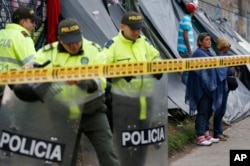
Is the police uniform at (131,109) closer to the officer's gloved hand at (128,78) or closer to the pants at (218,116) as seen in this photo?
the officer's gloved hand at (128,78)

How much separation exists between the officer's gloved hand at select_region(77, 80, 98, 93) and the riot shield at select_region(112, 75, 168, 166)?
0.53 m

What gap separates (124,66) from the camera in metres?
4.27

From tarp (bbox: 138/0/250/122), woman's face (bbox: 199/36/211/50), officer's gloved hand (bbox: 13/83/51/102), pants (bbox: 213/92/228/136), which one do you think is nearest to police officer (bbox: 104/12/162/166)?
officer's gloved hand (bbox: 13/83/51/102)

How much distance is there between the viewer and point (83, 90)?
12.7 ft

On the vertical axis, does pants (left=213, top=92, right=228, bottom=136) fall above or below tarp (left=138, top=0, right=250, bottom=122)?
below

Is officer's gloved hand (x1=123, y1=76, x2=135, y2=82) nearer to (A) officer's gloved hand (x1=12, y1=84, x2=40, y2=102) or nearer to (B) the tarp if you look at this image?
(A) officer's gloved hand (x1=12, y1=84, x2=40, y2=102)

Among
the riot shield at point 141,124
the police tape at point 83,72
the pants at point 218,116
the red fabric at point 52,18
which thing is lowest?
the pants at point 218,116

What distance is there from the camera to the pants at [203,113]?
7.46 metres

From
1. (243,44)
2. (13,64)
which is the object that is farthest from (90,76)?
(243,44)

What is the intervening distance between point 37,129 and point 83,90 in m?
0.44

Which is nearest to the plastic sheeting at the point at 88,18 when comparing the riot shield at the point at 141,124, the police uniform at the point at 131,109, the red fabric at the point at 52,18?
the red fabric at the point at 52,18

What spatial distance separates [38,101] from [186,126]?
4745 mm

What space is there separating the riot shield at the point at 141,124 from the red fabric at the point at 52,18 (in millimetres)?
2814

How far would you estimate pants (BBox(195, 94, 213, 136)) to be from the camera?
7.46m
